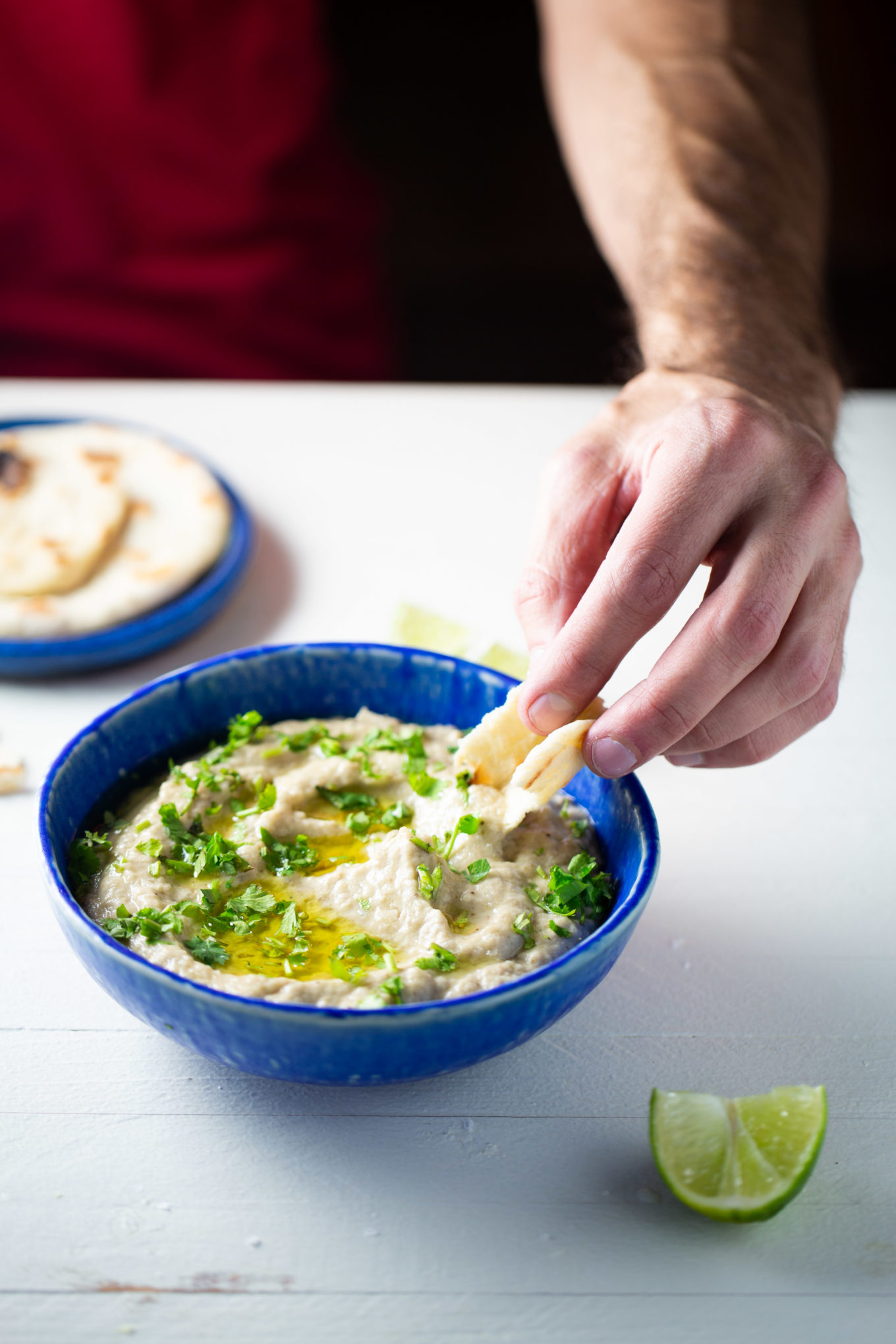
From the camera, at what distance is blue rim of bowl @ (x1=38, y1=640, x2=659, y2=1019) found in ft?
3.76

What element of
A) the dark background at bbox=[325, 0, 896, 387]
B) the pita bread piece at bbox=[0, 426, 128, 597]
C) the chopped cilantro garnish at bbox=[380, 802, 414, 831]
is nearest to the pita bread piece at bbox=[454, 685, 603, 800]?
the chopped cilantro garnish at bbox=[380, 802, 414, 831]

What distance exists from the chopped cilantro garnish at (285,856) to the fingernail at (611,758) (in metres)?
0.38

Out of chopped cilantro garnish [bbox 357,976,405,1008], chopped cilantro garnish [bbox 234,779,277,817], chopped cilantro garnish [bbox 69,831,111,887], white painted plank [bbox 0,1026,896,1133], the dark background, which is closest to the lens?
chopped cilantro garnish [bbox 357,976,405,1008]

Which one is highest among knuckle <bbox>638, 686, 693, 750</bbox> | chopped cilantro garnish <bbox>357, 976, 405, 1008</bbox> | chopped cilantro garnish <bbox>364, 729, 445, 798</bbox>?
knuckle <bbox>638, 686, 693, 750</bbox>

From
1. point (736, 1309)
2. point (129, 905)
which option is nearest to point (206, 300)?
point (129, 905)

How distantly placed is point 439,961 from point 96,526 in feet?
4.34

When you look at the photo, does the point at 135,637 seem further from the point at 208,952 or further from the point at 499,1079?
the point at 499,1079

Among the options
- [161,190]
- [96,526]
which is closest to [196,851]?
[96,526]

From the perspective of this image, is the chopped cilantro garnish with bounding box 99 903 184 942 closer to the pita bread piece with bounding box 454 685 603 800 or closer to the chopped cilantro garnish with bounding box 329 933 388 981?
the chopped cilantro garnish with bounding box 329 933 388 981

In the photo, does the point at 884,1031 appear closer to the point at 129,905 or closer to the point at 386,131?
the point at 129,905

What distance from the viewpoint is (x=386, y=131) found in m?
5.88

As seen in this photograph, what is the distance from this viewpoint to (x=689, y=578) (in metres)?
1.47

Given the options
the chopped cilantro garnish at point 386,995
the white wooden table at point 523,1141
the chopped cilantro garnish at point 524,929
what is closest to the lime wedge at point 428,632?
the white wooden table at point 523,1141

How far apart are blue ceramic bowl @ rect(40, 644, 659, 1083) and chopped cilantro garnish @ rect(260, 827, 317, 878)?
24 centimetres
